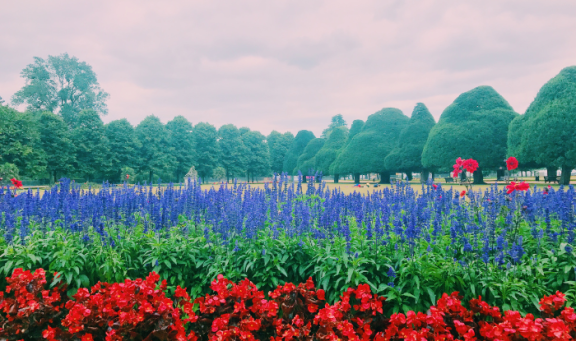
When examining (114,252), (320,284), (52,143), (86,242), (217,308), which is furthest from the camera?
(52,143)

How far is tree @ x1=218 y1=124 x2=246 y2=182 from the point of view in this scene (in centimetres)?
5553

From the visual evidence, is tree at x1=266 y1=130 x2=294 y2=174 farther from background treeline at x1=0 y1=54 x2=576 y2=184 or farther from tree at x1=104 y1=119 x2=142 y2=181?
tree at x1=104 y1=119 x2=142 y2=181

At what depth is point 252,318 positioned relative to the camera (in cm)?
298

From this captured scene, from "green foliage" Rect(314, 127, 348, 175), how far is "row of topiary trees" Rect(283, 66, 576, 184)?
15 cm

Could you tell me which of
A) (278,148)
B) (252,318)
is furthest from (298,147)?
(252,318)

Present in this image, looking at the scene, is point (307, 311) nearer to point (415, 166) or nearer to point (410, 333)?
point (410, 333)

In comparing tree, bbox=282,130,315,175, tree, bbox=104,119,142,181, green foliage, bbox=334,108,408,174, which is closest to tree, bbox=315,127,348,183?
green foliage, bbox=334,108,408,174

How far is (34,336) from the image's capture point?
10.7 feet

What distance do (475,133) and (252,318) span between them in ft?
106

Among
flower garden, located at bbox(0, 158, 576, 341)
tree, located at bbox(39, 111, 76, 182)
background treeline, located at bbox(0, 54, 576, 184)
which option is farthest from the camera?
tree, located at bbox(39, 111, 76, 182)

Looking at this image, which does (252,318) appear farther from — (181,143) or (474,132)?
(181,143)

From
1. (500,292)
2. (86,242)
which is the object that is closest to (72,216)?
(86,242)

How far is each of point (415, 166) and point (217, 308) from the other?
36101 mm

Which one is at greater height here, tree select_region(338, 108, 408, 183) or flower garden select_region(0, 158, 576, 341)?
tree select_region(338, 108, 408, 183)
